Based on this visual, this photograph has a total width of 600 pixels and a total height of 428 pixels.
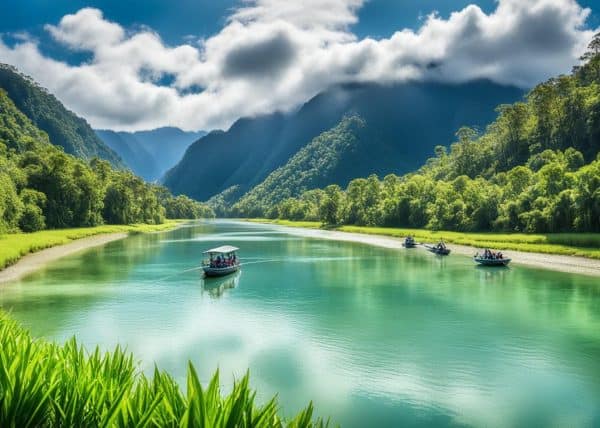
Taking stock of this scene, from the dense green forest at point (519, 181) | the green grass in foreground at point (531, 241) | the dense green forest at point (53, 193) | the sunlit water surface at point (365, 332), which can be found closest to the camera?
the sunlit water surface at point (365, 332)

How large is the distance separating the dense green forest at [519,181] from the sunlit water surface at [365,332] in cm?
2926

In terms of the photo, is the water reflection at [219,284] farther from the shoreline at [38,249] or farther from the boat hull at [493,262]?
the boat hull at [493,262]

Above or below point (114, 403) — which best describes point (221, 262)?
below

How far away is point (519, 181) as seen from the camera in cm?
9569

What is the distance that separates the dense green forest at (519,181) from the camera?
75062mm

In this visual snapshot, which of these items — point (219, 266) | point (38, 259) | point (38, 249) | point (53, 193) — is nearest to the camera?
point (219, 266)

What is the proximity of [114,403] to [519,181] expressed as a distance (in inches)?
3974

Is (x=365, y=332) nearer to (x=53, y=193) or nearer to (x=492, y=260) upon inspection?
(x=492, y=260)

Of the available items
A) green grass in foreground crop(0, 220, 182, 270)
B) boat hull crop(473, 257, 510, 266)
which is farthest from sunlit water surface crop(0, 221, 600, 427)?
green grass in foreground crop(0, 220, 182, 270)

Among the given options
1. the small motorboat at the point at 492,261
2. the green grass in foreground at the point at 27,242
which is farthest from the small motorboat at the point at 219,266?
the small motorboat at the point at 492,261

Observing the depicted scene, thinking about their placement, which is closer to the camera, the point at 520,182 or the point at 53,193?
the point at 520,182

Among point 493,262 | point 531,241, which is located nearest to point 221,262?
point 493,262

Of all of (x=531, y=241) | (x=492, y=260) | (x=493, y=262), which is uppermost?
(x=531, y=241)

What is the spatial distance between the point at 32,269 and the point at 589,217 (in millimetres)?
70989
